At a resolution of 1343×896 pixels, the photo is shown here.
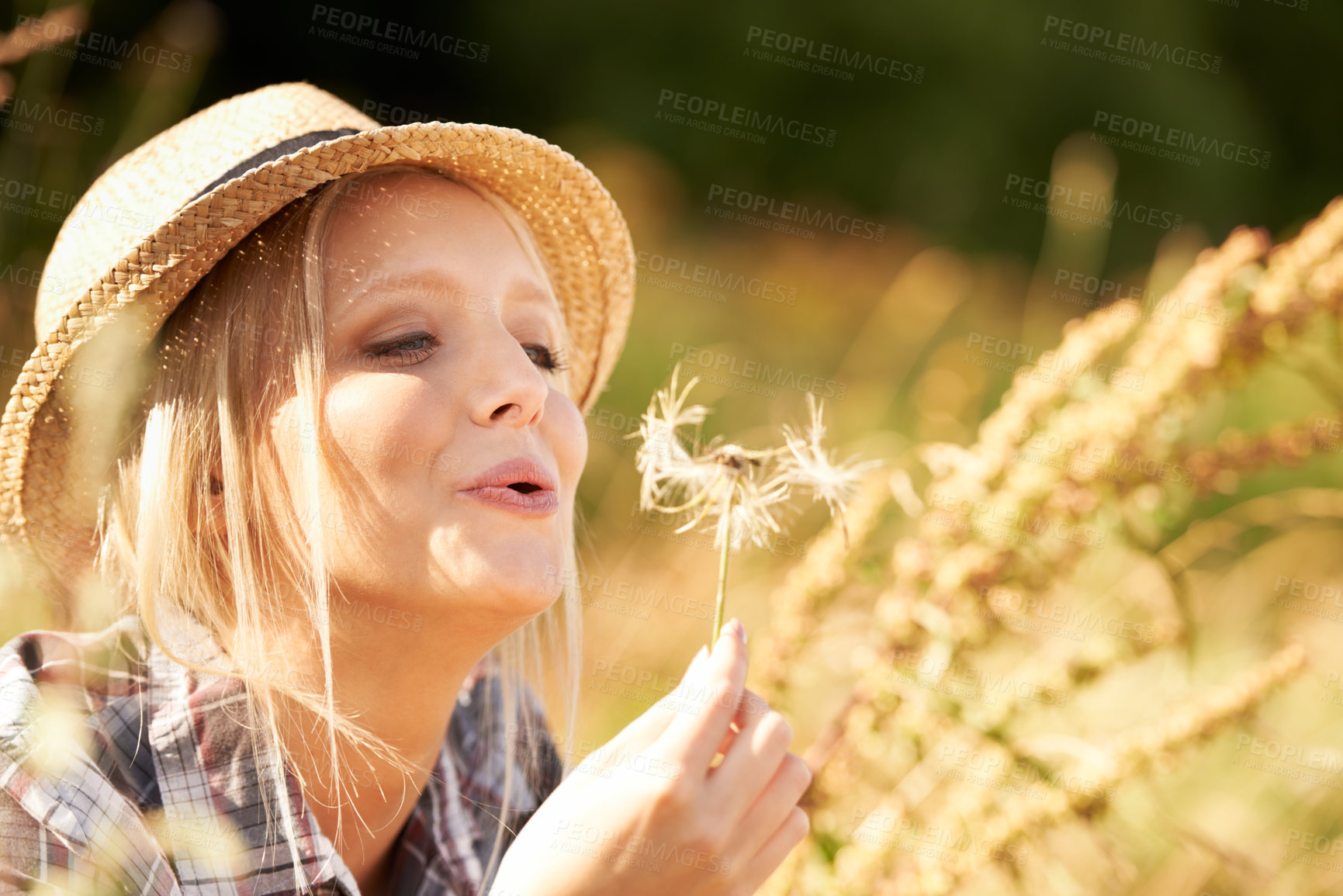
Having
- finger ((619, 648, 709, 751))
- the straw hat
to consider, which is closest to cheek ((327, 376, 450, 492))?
the straw hat

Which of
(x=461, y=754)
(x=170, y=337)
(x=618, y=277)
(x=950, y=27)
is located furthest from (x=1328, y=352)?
(x=950, y=27)

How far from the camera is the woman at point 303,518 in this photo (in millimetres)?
1029

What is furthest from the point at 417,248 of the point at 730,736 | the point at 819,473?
the point at 730,736

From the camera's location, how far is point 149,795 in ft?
3.80

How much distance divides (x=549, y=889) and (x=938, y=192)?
4028 millimetres

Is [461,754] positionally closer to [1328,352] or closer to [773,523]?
[773,523]

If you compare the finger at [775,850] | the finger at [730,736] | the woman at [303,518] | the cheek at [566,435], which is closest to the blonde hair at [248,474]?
the woman at [303,518]

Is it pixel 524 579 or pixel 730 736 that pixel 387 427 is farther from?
pixel 730 736

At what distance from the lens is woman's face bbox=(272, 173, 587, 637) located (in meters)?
1.04

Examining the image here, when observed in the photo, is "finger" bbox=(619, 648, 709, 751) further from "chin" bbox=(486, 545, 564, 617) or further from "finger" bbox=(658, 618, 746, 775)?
"chin" bbox=(486, 545, 564, 617)

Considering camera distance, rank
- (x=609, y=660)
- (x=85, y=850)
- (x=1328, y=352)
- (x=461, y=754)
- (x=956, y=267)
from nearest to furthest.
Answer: (x=85, y=850), (x=1328, y=352), (x=461, y=754), (x=609, y=660), (x=956, y=267)

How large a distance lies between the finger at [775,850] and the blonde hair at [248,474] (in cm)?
39

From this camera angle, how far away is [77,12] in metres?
2.07

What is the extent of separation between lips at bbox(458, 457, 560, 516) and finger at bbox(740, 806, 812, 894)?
1.46ft
